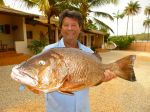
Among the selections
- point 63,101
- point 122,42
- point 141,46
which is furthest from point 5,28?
point 141,46

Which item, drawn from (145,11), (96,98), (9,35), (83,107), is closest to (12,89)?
(96,98)

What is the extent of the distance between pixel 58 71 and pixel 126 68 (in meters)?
0.65

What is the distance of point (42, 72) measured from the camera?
1.75 meters

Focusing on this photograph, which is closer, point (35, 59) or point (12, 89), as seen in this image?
point (35, 59)

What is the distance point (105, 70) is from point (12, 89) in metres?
7.59

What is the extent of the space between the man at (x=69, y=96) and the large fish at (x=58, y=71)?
52cm

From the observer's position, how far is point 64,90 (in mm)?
1832

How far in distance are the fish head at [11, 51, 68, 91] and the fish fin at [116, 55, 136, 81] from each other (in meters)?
0.57

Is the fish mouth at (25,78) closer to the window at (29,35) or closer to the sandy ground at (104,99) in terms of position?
the sandy ground at (104,99)

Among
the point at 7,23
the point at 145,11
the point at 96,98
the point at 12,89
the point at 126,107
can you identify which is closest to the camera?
the point at 126,107

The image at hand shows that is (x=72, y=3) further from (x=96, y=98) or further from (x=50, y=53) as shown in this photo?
(x=50, y=53)

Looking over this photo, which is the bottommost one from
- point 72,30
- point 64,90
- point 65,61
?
point 64,90

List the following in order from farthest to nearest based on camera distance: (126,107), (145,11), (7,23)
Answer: (145,11) < (7,23) < (126,107)

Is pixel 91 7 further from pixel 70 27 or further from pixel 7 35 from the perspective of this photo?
pixel 70 27
